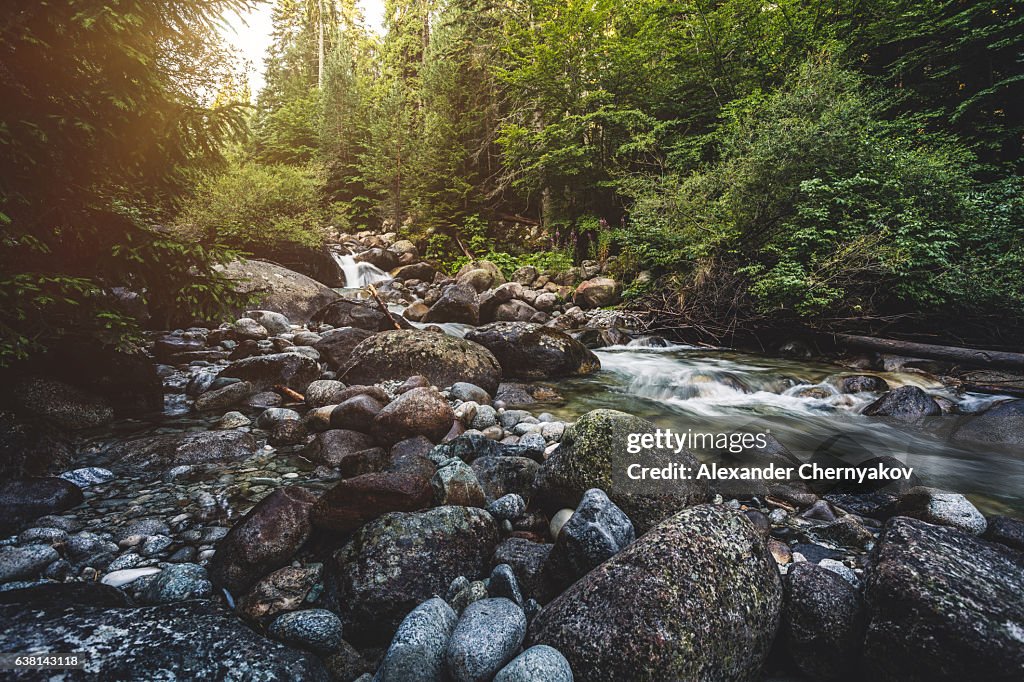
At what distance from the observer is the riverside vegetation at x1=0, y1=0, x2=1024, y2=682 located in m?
1.86

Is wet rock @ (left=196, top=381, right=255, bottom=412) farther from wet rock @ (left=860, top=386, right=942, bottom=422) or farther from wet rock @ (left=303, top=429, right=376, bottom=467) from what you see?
wet rock @ (left=860, top=386, right=942, bottom=422)

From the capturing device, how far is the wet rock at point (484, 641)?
5.69ft

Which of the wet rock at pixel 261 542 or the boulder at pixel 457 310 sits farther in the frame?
the boulder at pixel 457 310

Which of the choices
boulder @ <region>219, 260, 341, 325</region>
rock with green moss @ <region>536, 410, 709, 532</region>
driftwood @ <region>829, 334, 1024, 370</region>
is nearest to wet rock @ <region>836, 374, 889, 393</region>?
driftwood @ <region>829, 334, 1024, 370</region>

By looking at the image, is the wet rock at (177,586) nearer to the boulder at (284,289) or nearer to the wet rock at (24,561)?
the wet rock at (24,561)

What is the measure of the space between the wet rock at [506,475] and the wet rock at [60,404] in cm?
423

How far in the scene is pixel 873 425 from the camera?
5.57 meters

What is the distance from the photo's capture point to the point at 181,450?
399cm

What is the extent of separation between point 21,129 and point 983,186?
48.0 feet

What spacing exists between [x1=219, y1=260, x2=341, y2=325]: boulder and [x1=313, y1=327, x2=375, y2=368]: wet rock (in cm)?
387

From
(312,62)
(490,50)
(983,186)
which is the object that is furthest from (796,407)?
(312,62)

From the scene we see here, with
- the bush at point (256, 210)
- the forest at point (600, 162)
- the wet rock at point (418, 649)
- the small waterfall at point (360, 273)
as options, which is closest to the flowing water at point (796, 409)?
the forest at point (600, 162)

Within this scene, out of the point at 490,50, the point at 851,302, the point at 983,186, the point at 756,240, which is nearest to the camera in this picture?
the point at 851,302

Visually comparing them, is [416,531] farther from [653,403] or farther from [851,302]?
[851,302]
